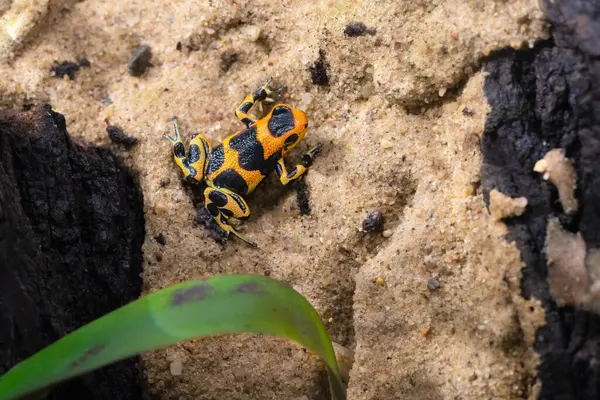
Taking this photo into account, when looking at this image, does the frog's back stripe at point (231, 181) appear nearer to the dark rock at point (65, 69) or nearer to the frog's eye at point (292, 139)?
the frog's eye at point (292, 139)

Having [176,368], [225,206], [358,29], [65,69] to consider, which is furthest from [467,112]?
[65,69]

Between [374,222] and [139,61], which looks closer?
[374,222]

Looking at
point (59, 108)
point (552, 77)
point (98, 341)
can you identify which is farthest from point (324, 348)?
point (59, 108)

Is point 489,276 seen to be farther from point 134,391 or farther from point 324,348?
point 134,391

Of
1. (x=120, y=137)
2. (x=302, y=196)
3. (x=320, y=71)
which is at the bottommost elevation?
(x=302, y=196)

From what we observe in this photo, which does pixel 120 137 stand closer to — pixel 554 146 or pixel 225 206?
pixel 225 206

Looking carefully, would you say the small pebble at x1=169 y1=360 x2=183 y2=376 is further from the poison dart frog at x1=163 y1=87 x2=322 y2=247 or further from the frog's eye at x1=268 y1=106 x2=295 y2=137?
the frog's eye at x1=268 y1=106 x2=295 y2=137

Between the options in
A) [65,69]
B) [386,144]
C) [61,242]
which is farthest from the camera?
[65,69]
